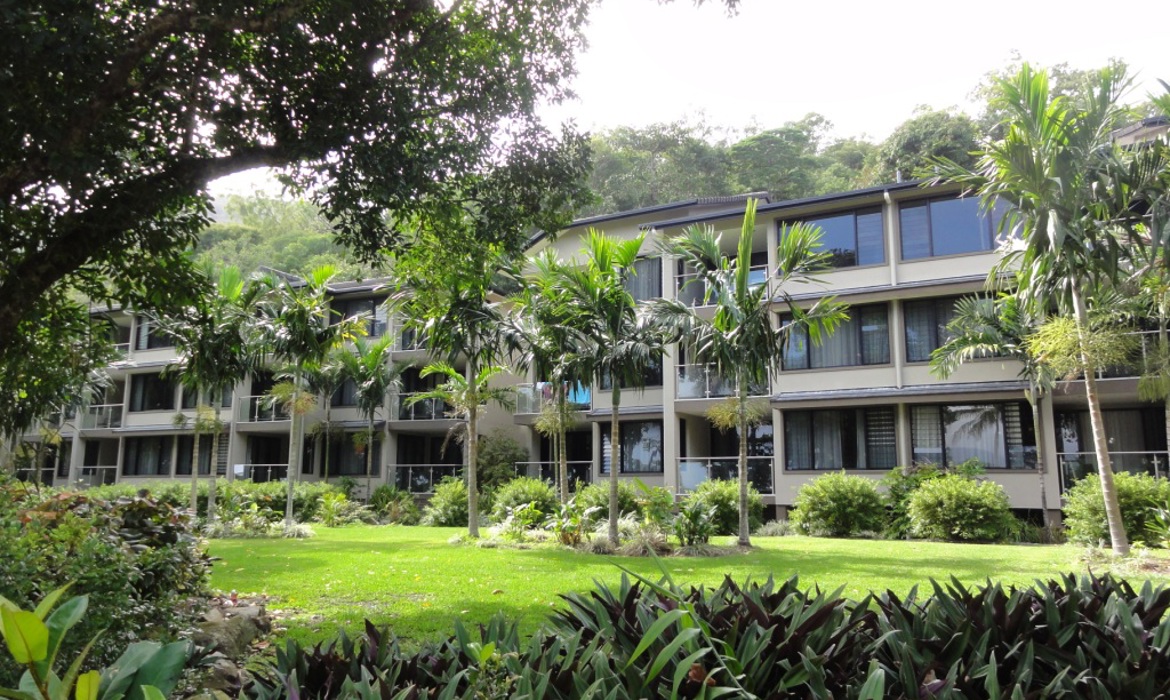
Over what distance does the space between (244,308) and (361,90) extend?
15887 millimetres

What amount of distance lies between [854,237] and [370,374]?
58.0ft

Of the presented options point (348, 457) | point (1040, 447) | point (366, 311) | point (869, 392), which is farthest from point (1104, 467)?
point (348, 457)

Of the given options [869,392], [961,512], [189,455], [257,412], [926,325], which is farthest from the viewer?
[189,455]

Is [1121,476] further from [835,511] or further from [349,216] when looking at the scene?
[349,216]

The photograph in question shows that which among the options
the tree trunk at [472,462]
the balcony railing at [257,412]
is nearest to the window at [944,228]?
the tree trunk at [472,462]

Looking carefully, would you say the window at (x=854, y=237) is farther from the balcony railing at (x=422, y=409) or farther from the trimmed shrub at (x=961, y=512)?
the balcony railing at (x=422, y=409)

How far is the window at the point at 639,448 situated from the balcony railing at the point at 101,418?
25.3 metres

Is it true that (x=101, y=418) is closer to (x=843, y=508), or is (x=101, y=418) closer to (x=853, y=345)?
(x=853, y=345)

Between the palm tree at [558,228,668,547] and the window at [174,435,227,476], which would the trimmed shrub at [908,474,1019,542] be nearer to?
the palm tree at [558,228,668,547]

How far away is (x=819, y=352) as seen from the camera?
78.0 ft

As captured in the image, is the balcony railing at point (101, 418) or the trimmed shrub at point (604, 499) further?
the balcony railing at point (101, 418)

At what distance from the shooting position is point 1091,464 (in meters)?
20.6

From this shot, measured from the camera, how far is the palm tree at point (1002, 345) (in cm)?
→ 1919

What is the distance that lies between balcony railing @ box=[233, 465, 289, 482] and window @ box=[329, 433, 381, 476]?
1.95m
